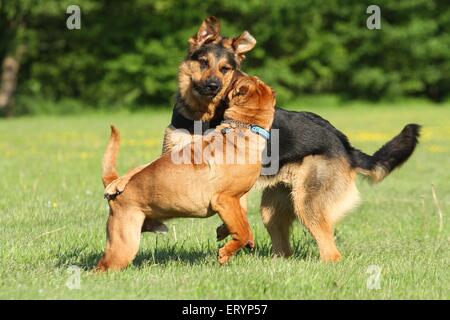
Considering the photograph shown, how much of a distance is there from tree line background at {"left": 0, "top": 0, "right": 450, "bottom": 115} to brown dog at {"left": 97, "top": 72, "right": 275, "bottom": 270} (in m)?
26.0

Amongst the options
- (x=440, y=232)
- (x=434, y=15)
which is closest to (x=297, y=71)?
(x=434, y=15)

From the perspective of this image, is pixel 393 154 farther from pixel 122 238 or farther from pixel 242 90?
pixel 122 238

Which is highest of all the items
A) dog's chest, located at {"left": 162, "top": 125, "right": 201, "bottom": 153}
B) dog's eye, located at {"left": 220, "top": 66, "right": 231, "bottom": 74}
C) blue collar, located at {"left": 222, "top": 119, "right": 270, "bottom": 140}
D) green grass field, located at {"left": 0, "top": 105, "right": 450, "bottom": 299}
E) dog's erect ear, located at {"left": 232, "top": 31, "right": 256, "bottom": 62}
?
dog's erect ear, located at {"left": 232, "top": 31, "right": 256, "bottom": 62}

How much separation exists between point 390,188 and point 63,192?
4.52 meters

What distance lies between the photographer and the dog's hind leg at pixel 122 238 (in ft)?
17.5

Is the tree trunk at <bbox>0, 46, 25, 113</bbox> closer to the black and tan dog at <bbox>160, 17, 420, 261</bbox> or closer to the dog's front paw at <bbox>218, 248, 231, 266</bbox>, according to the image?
the black and tan dog at <bbox>160, 17, 420, 261</bbox>

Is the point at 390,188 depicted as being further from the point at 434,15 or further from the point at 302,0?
the point at 434,15

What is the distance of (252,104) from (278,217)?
4.98ft

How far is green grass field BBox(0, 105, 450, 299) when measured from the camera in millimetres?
4965

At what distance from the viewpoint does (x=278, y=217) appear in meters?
6.86

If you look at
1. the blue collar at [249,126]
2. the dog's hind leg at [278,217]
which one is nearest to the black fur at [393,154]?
the dog's hind leg at [278,217]

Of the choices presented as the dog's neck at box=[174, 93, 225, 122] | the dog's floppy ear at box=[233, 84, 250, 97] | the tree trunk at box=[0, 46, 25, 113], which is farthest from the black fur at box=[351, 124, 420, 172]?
the tree trunk at box=[0, 46, 25, 113]

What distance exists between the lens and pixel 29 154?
1472 cm

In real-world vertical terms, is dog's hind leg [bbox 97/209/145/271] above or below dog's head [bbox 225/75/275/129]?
below
